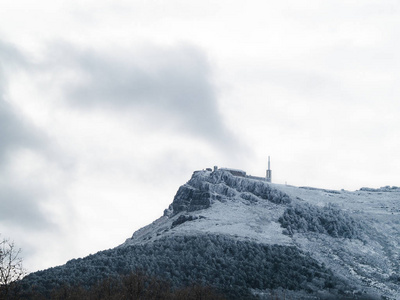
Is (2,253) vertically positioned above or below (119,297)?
above

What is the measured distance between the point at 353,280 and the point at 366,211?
146ft

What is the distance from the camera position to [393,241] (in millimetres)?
110125

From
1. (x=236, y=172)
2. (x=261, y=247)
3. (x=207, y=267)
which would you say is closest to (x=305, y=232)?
(x=261, y=247)

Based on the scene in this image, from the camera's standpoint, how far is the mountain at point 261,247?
80.1 meters

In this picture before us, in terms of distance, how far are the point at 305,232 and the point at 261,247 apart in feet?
58.2

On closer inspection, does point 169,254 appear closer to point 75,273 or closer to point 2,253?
point 75,273

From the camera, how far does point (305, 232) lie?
10750 centimetres

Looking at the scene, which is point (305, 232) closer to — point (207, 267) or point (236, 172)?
point (207, 267)

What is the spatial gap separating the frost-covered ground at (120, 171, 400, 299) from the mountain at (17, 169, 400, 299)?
217 millimetres

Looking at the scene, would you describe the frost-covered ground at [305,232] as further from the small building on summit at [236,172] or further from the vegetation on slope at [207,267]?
Result: the small building on summit at [236,172]

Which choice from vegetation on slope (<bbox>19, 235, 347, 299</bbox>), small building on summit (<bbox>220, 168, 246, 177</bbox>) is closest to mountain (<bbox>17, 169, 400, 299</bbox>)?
vegetation on slope (<bbox>19, 235, 347, 299</bbox>)

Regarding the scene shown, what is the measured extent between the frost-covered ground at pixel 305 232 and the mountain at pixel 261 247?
22 centimetres

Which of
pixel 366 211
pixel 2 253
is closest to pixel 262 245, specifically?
pixel 366 211

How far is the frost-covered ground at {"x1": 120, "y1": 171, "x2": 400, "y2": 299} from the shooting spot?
306 ft
